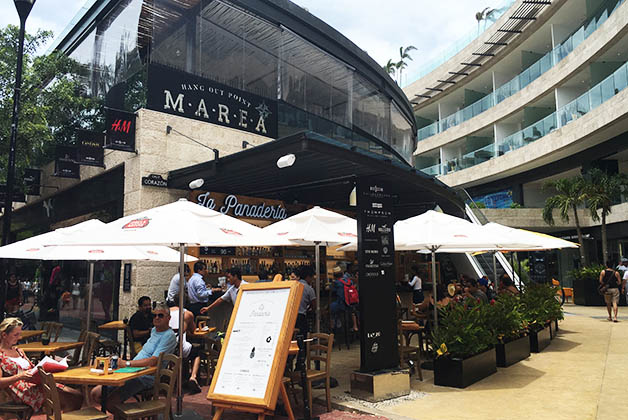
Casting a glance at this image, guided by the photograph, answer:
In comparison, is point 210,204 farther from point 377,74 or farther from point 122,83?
point 377,74

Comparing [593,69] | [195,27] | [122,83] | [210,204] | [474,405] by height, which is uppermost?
[593,69]

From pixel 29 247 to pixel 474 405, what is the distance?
715cm

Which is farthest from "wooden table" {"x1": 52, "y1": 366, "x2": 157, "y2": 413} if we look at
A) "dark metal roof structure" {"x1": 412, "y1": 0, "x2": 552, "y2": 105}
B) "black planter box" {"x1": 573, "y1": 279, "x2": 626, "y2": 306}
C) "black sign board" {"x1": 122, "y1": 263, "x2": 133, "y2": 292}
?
"dark metal roof structure" {"x1": 412, "y1": 0, "x2": 552, "y2": 105}

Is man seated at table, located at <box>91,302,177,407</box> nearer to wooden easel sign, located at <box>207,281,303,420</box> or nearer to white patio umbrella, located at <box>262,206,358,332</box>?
wooden easel sign, located at <box>207,281,303,420</box>

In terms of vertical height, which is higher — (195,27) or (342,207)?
(195,27)

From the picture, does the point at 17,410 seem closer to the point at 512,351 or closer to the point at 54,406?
the point at 54,406

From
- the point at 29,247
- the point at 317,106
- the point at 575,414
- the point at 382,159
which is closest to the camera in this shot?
the point at 575,414

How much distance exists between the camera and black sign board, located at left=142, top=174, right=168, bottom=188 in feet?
35.9

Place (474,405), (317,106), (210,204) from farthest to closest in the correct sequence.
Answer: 1. (317,106)
2. (210,204)
3. (474,405)

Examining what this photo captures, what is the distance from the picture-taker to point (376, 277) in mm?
6406

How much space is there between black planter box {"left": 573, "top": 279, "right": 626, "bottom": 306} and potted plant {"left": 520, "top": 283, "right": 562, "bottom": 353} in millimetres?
9684

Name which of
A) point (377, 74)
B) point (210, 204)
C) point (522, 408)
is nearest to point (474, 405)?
point (522, 408)

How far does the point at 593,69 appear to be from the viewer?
2453 cm

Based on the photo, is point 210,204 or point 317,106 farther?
point 317,106
